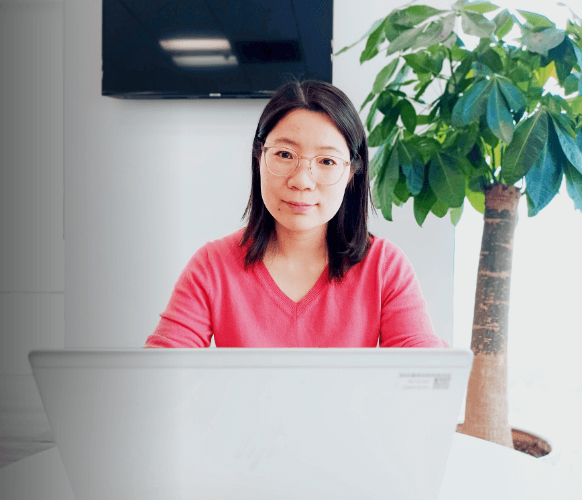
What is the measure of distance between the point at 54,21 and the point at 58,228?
0.82m

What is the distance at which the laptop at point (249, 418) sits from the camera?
0.42 meters

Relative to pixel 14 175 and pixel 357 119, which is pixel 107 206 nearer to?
pixel 357 119

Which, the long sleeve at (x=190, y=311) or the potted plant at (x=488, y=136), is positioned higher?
the potted plant at (x=488, y=136)

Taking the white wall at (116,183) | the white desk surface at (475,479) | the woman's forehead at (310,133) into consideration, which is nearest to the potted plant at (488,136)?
the woman's forehead at (310,133)

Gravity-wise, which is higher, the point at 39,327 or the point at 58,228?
the point at 58,228

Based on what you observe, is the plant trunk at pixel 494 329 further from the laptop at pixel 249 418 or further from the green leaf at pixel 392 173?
the laptop at pixel 249 418

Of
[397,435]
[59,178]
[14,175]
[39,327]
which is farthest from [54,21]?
[397,435]

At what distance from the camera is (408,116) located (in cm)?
124

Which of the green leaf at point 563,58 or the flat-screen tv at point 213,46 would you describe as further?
the flat-screen tv at point 213,46

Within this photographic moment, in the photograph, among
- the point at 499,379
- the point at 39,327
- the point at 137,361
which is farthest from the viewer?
the point at 39,327

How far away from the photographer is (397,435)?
44 centimetres

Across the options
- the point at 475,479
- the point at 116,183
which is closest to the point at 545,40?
the point at 475,479

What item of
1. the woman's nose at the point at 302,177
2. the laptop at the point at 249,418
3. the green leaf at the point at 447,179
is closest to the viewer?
the laptop at the point at 249,418

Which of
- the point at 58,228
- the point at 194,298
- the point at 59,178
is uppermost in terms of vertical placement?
the point at 59,178
